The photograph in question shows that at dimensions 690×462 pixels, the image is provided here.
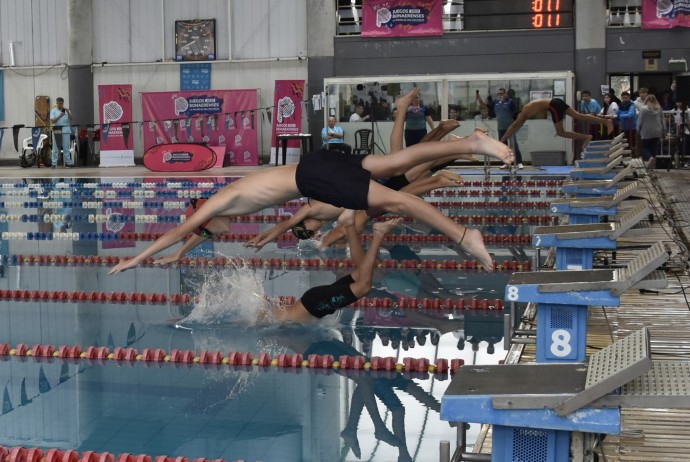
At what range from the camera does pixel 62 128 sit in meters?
24.5

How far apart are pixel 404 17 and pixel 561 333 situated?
63.0ft

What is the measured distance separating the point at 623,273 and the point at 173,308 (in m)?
4.25

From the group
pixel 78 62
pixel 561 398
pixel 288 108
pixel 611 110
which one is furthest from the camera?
pixel 78 62

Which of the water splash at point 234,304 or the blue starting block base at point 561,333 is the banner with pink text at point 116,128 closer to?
the water splash at point 234,304

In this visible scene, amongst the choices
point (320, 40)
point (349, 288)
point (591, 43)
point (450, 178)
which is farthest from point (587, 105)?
point (349, 288)

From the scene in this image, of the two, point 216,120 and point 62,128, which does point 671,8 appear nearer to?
point 216,120

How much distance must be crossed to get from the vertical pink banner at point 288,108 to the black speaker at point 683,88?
8427 millimetres

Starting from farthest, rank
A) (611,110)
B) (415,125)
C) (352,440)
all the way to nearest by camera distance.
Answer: (611,110) < (415,125) < (352,440)

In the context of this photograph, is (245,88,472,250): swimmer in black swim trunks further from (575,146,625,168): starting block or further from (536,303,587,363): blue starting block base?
(536,303,587,363): blue starting block base

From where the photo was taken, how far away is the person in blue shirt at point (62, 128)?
2378 cm

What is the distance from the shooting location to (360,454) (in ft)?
14.5

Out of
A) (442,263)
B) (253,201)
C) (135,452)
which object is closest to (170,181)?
(442,263)

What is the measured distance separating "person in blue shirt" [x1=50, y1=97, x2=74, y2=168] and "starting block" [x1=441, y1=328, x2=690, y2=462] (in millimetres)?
21992

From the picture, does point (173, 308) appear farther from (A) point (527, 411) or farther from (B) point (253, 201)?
(A) point (527, 411)
